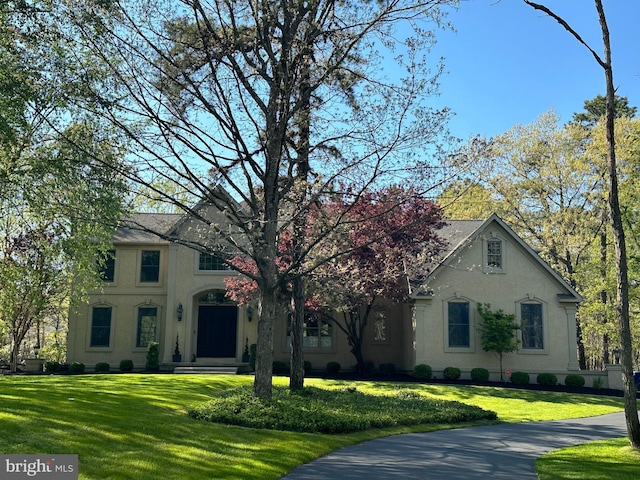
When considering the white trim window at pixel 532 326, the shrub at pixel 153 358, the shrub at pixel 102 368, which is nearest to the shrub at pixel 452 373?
the white trim window at pixel 532 326

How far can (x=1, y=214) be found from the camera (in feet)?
62.0

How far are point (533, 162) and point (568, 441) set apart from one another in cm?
2390

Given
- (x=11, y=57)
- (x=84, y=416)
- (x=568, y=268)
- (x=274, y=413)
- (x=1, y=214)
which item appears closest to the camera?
(x=84, y=416)

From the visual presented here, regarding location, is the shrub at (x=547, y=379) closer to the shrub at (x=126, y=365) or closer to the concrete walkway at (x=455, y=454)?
the concrete walkway at (x=455, y=454)

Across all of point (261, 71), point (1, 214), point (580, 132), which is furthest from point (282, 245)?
A: point (580, 132)

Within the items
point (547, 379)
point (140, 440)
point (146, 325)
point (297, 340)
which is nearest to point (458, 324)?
point (547, 379)

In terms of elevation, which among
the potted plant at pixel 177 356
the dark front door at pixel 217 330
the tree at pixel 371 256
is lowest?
the potted plant at pixel 177 356

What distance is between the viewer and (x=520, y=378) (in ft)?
74.1

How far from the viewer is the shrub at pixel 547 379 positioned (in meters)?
22.6

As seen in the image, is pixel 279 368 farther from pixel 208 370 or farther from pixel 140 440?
pixel 140 440

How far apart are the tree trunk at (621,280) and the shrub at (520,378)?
1224 centimetres

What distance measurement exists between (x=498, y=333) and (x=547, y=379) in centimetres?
269

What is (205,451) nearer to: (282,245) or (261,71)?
(261,71)

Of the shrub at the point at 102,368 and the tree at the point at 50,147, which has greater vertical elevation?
the tree at the point at 50,147
